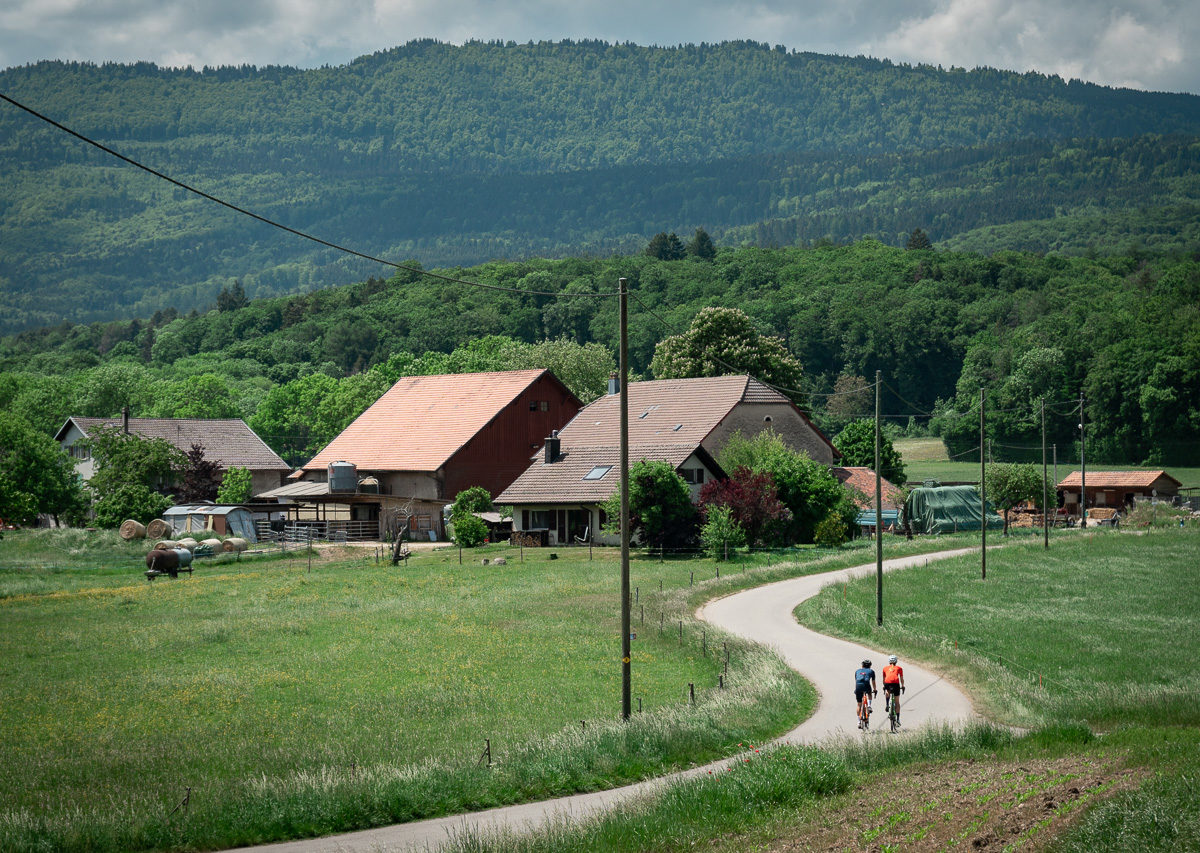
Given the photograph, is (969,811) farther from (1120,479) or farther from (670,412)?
(1120,479)

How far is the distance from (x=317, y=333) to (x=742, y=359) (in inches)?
4615

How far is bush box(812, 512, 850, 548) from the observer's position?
58.0 metres

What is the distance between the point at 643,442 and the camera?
65.1 metres

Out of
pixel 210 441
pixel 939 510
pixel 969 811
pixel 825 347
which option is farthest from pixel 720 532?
pixel 825 347

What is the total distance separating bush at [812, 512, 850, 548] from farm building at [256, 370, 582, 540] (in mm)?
22581

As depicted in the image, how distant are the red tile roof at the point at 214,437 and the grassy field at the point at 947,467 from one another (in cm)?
5278

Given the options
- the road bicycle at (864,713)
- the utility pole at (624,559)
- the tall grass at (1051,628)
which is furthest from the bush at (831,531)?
the road bicycle at (864,713)

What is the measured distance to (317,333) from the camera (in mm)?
188125

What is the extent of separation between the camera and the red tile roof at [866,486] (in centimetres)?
7197

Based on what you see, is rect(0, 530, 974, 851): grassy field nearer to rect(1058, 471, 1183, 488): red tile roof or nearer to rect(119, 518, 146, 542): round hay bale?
rect(119, 518, 146, 542): round hay bale

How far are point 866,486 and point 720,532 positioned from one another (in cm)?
2319

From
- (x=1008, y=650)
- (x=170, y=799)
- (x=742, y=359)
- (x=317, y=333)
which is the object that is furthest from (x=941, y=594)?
(x=317, y=333)

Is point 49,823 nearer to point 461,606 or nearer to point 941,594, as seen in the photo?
point 461,606

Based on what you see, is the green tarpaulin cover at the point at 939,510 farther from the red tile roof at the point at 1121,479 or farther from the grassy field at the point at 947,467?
the red tile roof at the point at 1121,479
